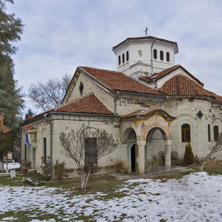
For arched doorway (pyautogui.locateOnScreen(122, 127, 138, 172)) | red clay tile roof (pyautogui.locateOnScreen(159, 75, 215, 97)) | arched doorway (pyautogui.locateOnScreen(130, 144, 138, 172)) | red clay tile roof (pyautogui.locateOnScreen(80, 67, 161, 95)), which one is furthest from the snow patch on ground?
red clay tile roof (pyautogui.locateOnScreen(159, 75, 215, 97))

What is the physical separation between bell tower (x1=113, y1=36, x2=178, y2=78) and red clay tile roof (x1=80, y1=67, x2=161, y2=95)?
190cm

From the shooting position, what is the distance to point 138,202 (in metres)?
8.19

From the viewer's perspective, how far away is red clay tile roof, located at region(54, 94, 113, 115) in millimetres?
14164

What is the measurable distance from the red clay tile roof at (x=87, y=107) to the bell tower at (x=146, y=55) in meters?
5.95

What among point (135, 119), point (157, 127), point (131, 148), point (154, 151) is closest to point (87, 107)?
point (135, 119)

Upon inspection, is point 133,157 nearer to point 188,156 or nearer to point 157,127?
point 157,127

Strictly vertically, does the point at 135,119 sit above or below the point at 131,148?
above

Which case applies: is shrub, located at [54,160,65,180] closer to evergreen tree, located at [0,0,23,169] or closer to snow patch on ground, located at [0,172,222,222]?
snow patch on ground, located at [0,172,222,222]

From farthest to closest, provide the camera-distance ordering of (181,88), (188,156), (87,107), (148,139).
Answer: (181,88) → (148,139) → (188,156) → (87,107)

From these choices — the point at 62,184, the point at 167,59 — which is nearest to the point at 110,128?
the point at 62,184

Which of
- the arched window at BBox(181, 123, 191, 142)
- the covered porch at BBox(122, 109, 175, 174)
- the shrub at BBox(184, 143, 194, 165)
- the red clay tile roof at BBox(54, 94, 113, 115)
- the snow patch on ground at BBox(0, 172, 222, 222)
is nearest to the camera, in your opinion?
the snow patch on ground at BBox(0, 172, 222, 222)

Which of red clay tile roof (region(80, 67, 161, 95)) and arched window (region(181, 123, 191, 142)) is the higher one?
red clay tile roof (region(80, 67, 161, 95))

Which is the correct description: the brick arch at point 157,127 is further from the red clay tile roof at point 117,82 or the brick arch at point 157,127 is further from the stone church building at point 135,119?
the red clay tile roof at point 117,82

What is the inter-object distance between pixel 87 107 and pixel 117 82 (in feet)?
11.3
